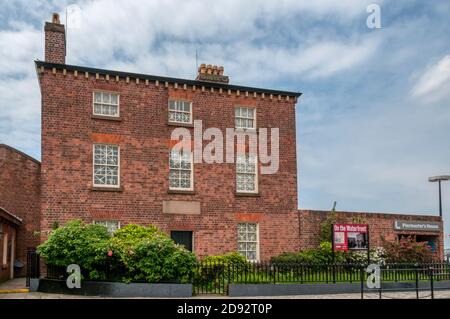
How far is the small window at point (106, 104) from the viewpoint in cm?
2470

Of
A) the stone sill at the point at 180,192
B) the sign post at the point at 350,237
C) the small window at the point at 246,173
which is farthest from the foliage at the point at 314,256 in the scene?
the stone sill at the point at 180,192

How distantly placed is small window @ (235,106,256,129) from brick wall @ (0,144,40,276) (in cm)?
1008

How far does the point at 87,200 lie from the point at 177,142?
16.4 feet

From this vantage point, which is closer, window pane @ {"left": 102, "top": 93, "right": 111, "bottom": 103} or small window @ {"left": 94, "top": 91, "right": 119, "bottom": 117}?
small window @ {"left": 94, "top": 91, "right": 119, "bottom": 117}

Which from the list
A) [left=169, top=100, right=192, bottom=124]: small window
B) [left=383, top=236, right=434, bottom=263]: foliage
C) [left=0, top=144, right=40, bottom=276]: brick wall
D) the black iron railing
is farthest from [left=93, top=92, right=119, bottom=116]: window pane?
[left=383, top=236, right=434, bottom=263]: foliage

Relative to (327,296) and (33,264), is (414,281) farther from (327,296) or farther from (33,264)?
(33,264)

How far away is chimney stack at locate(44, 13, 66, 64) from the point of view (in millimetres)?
24266

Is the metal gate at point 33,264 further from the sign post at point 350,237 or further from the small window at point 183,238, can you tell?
the sign post at point 350,237

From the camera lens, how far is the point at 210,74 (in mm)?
27234

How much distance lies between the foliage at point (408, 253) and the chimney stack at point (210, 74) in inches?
479

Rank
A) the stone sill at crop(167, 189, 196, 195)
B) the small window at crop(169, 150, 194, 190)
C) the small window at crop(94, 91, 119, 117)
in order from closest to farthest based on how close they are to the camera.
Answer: the small window at crop(94, 91, 119, 117) → the stone sill at crop(167, 189, 196, 195) → the small window at crop(169, 150, 194, 190)

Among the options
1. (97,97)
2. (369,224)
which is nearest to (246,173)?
(369,224)

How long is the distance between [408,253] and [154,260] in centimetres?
1448

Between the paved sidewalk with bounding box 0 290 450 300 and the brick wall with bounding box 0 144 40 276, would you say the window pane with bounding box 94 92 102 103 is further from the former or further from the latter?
the paved sidewalk with bounding box 0 290 450 300
